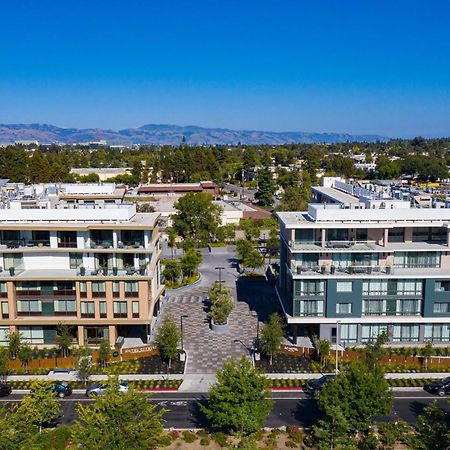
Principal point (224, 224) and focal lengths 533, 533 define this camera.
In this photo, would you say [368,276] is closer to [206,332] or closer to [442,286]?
[442,286]

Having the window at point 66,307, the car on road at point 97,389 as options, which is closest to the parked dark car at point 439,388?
the car on road at point 97,389

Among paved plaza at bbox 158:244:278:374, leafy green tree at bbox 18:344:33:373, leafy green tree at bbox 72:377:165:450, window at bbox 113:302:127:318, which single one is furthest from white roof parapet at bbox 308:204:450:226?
leafy green tree at bbox 18:344:33:373

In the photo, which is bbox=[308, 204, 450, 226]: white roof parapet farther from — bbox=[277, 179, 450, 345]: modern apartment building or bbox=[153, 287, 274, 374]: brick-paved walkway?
bbox=[153, 287, 274, 374]: brick-paved walkway

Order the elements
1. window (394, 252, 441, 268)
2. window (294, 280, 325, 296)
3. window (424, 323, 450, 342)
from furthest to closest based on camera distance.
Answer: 1. window (394, 252, 441, 268)
2. window (424, 323, 450, 342)
3. window (294, 280, 325, 296)

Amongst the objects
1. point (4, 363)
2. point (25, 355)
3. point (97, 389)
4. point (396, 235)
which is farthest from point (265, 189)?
point (97, 389)

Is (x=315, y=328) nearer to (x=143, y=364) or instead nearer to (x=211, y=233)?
(x=143, y=364)

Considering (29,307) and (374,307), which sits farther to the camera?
(374,307)

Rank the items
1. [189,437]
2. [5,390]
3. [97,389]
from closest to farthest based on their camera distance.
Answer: [189,437]
[97,389]
[5,390]

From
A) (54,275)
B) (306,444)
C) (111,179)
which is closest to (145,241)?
(54,275)
